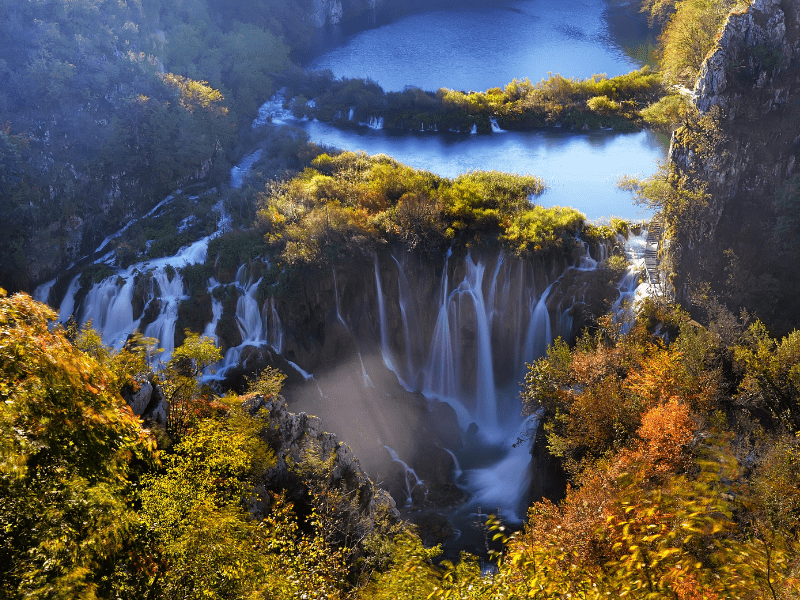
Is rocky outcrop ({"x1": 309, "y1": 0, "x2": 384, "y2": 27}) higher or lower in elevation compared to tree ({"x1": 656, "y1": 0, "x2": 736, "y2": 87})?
higher

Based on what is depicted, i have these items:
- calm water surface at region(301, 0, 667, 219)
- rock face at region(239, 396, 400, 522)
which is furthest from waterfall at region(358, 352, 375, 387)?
calm water surface at region(301, 0, 667, 219)

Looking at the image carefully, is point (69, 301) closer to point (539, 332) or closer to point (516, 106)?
point (539, 332)

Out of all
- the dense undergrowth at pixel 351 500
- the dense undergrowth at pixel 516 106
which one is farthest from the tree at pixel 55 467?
the dense undergrowth at pixel 516 106

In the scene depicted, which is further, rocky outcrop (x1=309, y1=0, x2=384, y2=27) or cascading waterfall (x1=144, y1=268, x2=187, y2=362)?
rocky outcrop (x1=309, y1=0, x2=384, y2=27)

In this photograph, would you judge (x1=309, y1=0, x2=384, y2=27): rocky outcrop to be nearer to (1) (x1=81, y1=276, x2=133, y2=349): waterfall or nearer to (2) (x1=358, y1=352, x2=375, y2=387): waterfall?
(1) (x1=81, y1=276, x2=133, y2=349): waterfall

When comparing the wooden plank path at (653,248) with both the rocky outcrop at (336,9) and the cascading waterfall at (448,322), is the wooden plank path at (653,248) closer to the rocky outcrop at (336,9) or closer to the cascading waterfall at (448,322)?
the cascading waterfall at (448,322)

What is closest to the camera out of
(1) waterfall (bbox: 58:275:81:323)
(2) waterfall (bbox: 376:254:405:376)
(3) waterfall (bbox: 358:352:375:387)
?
(3) waterfall (bbox: 358:352:375:387)

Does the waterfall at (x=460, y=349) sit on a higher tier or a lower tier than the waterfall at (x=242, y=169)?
lower
